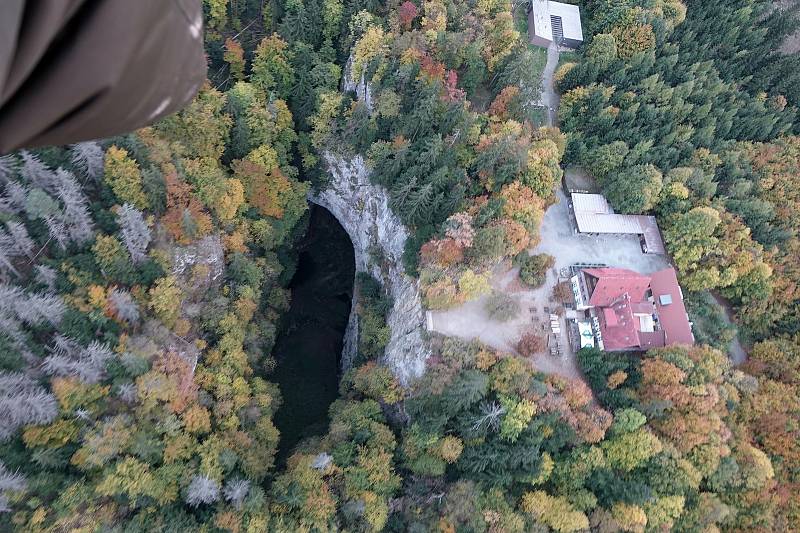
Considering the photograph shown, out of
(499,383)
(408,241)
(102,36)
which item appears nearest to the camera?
(102,36)

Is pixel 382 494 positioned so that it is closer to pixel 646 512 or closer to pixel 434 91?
pixel 646 512

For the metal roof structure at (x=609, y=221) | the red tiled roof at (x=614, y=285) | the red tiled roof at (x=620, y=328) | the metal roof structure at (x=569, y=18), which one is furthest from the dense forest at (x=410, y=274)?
the red tiled roof at (x=614, y=285)

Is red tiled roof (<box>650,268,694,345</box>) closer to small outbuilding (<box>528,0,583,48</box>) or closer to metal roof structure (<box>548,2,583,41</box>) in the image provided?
small outbuilding (<box>528,0,583,48</box>)

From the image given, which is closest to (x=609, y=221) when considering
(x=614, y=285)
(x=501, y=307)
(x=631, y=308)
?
(x=614, y=285)

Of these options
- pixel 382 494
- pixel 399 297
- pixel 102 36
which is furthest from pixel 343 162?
pixel 102 36

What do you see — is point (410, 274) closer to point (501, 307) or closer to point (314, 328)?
point (501, 307)

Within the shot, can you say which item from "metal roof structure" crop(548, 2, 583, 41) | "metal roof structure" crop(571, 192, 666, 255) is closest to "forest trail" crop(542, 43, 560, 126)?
"metal roof structure" crop(548, 2, 583, 41)
